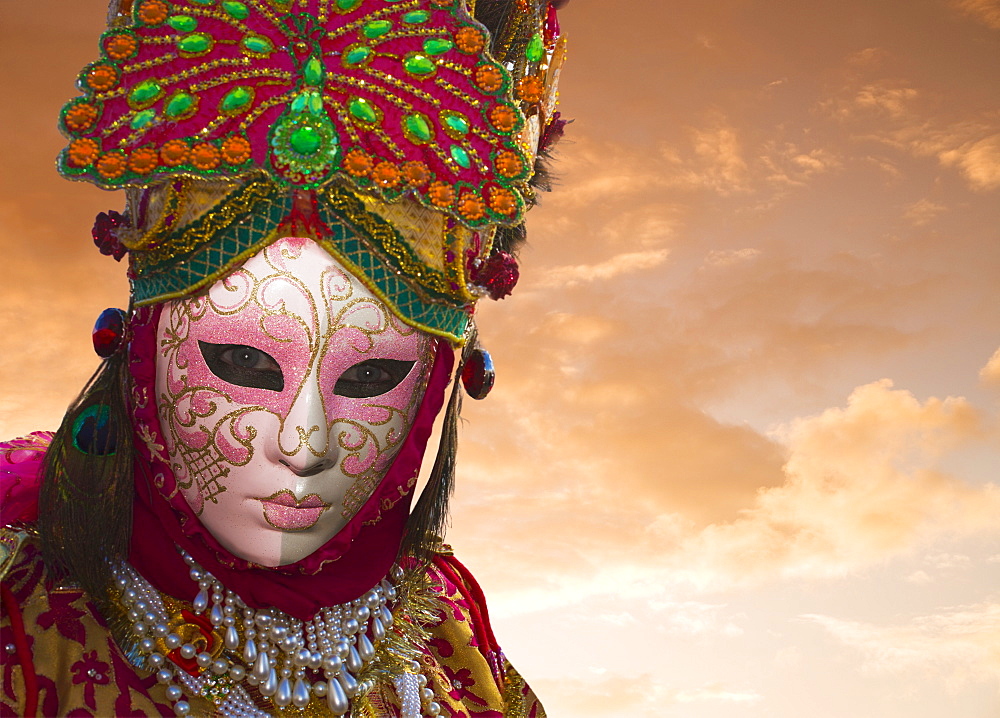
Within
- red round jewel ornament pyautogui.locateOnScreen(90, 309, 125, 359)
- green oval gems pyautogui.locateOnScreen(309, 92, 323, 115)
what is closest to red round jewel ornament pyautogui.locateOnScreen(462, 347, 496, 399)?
green oval gems pyautogui.locateOnScreen(309, 92, 323, 115)

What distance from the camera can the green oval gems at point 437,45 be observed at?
2644 mm

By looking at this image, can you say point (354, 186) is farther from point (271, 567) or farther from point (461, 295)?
point (271, 567)

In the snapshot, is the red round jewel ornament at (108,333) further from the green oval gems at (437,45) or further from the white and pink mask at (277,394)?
the green oval gems at (437,45)

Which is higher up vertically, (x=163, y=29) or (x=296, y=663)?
(x=163, y=29)

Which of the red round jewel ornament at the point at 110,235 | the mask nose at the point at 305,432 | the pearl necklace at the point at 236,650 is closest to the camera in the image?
the mask nose at the point at 305,432

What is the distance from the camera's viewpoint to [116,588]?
2.59 m

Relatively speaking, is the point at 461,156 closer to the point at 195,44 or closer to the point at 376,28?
the point at 376,28

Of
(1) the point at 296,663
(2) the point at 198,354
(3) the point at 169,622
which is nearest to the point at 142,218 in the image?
(2) the point at 198,354

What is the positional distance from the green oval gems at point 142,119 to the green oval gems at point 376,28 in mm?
525

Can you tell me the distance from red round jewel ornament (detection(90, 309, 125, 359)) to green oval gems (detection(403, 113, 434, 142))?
83 cm

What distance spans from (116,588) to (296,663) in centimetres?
46

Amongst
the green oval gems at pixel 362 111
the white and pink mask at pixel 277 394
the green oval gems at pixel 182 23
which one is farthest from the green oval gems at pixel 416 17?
the white and pink mask at pixel 277 394

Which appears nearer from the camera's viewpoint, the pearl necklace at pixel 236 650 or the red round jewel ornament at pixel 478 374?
the pearl necklace at pixel 236 650

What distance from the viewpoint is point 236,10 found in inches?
102
